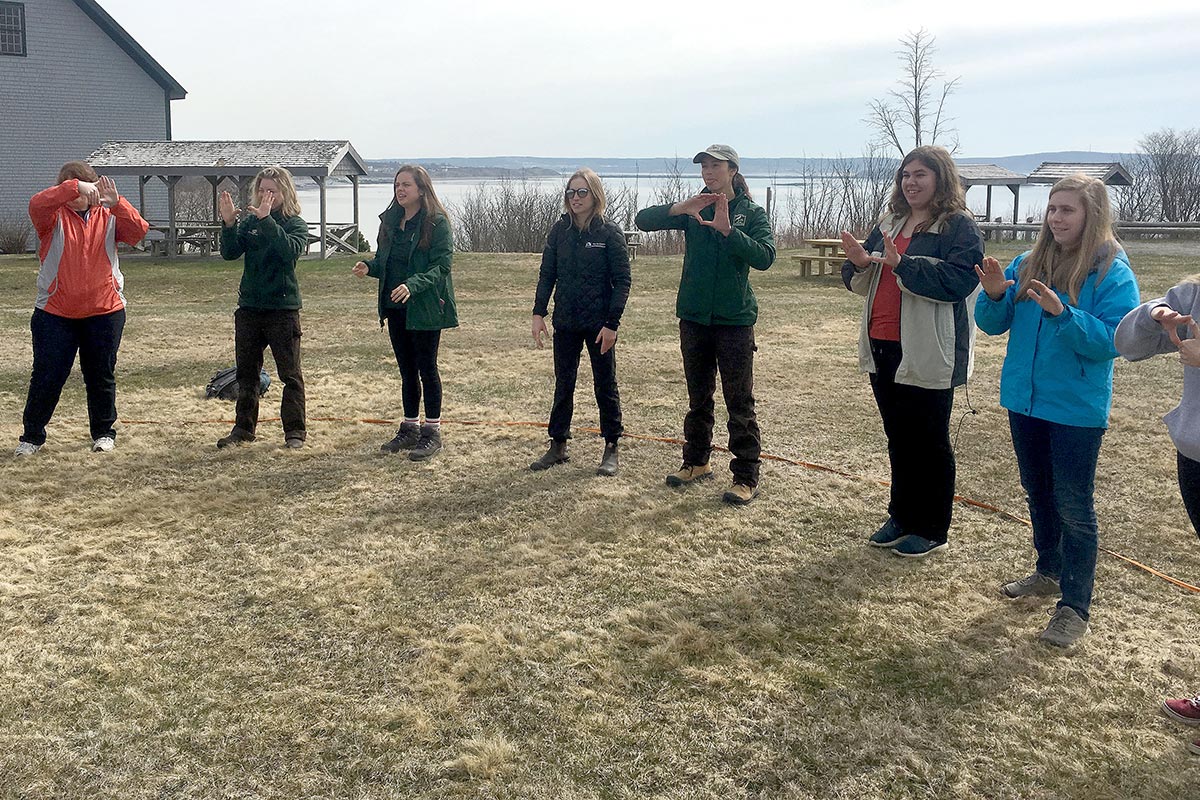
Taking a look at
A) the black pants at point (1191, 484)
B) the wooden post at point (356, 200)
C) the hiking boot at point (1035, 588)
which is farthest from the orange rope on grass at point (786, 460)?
the wooden post at point (356, 200)

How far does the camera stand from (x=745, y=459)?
16.8 ft

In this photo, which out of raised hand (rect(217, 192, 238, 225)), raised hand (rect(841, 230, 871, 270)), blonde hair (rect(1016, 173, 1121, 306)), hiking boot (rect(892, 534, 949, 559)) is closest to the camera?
blonde hair (rect(1016, 173, 1121, 306))

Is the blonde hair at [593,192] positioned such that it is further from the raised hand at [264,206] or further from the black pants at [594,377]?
the raised hand at [264,206]

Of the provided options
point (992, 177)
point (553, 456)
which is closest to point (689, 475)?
point (553, 456)

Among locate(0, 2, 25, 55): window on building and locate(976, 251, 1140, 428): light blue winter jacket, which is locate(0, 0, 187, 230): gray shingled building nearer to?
locate(0, 2, 25, 55): window on building

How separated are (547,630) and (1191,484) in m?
2.13

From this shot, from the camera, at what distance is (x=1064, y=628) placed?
11.5ft

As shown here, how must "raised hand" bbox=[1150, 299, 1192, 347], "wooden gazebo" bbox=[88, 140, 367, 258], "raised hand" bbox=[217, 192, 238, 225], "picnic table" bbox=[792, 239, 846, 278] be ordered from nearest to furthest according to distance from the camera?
"raised hand" bbox=[1150, 299, 1192, 347]
"raised hand" bbox=[217, 192, 238, 225]
"picnic table" bbox=[792, 239, 846, 278]
"wooden gazebo" bbox=[88, 140, 367, 258]

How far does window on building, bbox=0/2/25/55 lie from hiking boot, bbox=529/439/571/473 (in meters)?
24.7

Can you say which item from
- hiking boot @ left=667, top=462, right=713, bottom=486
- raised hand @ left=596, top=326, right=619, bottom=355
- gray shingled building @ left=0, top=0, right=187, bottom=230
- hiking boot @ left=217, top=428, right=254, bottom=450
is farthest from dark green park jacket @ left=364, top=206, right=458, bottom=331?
gray shingled building @ left=0, top=0, right=187, bottom=230

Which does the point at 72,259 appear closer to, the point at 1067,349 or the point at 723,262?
the point at 723,262

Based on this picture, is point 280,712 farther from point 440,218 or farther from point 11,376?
point 11,376

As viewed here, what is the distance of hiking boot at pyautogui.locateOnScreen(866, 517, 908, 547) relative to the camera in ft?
14.6

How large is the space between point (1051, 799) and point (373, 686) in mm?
2018
